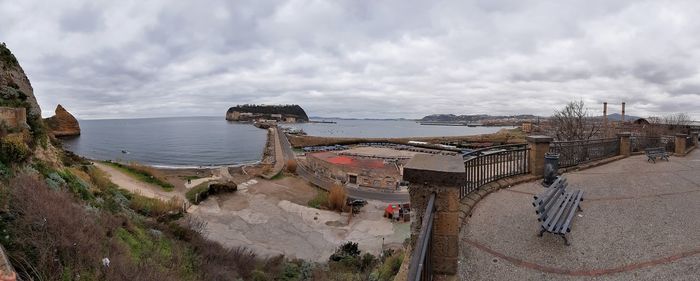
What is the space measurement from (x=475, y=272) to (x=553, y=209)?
221 centimetres

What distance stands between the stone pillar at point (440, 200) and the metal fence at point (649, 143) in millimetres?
18489

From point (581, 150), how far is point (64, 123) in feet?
480

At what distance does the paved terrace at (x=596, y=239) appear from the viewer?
4152mm

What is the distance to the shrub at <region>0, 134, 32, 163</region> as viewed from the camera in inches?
384

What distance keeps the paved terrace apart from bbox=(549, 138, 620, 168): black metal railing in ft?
10.0

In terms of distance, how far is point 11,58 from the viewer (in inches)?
573

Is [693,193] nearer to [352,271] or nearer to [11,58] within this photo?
[352,271]

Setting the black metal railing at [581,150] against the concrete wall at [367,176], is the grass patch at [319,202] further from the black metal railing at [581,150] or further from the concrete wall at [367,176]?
the black metal railing at [581,150]

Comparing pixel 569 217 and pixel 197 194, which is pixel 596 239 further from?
pixel 197 194

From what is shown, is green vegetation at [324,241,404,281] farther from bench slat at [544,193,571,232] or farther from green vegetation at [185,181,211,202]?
green vegetation at [185,181,211,202]

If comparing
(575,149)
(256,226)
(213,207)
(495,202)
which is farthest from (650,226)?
(213,207)

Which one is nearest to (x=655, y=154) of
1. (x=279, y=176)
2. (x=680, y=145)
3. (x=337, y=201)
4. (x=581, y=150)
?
(x=581, y=150)

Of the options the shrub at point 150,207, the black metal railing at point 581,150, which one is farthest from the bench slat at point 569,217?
the shrub at point 150,207

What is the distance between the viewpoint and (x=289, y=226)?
20.8m
